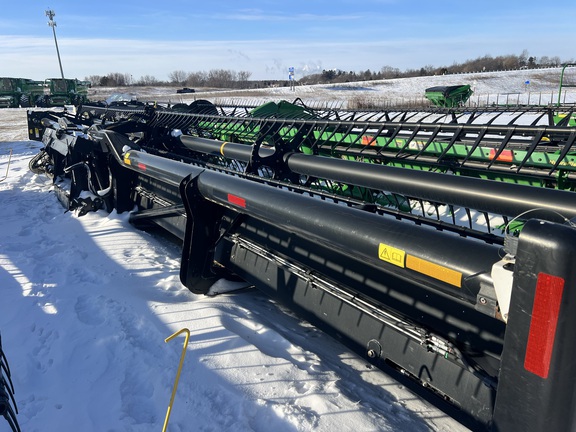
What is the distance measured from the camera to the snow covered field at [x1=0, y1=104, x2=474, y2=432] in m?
2.50

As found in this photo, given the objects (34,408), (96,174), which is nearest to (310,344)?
(34,408)

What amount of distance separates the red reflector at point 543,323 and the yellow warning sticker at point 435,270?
1.12ft

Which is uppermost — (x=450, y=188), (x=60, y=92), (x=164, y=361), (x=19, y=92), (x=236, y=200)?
(x=19, y=92)

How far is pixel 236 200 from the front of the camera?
3059 mm

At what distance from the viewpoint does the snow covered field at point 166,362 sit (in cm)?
250

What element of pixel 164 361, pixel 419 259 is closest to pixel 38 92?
pixel 164 361

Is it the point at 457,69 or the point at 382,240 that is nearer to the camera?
the point at 382,240

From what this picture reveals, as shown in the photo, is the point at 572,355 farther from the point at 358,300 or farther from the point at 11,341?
the point at 11,341

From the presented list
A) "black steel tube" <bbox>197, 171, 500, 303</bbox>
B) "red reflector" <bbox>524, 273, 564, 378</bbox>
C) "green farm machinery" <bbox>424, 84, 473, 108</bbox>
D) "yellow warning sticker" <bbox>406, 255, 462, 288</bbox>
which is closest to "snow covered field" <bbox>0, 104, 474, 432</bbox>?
"black steel tube" <bbox>197, 171, 500, 303</bbox>

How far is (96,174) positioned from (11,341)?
3.92 m

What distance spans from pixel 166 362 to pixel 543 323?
2.28 m

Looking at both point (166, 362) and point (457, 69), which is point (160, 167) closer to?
point (166, 362)

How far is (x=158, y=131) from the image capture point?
7926 mm

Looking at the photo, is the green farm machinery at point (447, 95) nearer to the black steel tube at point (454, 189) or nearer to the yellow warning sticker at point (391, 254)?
the black steel tube at point (454, 189)
